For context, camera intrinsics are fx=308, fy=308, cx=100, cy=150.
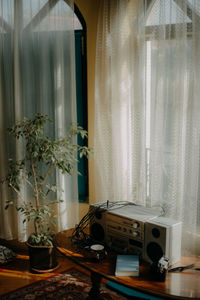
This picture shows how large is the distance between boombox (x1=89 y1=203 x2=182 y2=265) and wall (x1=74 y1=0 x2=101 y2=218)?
0.92m

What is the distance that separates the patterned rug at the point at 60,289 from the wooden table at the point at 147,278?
0.39m

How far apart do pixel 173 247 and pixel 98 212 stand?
0.52 meters

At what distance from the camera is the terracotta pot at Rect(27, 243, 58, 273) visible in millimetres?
2449

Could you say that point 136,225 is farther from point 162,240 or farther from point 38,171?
point 38,171

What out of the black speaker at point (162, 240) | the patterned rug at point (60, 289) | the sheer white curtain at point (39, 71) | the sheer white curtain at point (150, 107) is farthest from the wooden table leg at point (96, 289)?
the sheer white curtain at point (39, 71)

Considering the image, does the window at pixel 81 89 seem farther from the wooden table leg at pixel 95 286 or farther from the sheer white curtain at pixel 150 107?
the wooden table leg at pixel 95 286

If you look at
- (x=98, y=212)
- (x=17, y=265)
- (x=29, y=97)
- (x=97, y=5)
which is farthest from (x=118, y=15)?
(x=17, y=265)

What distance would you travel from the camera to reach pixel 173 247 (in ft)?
5.42

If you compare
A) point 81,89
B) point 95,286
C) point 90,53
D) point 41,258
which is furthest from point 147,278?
point 90,53

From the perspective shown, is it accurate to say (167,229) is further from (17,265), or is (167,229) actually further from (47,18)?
(47,18)

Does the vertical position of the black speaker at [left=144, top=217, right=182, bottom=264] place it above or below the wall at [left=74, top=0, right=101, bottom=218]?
below

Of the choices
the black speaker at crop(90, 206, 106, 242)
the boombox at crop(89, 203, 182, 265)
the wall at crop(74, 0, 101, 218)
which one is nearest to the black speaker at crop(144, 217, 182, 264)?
the boombox at crop(89, 203, 182, 265)

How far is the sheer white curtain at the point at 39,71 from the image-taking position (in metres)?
2.64

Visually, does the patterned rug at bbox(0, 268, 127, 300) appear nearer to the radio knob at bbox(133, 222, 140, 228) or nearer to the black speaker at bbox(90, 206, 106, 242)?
the black speaker at bbox(90, 206, 106, 242)
